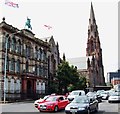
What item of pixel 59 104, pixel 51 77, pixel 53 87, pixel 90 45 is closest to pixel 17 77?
pixel 53 87

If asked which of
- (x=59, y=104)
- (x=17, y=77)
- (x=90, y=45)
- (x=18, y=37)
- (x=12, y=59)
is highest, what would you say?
(x=90, y=45)

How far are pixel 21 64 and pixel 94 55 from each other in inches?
2689

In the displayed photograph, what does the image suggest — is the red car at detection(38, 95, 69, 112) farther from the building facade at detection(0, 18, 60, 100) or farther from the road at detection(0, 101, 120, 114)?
the building facade at detection(0, 18, 60, 100)

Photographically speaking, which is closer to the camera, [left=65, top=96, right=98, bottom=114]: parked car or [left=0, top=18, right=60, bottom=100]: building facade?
[left=65, top=96, right=98, bottom=114]: parked car

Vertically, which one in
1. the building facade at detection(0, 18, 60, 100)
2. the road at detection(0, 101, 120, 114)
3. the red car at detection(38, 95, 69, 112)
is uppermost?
the building facade at detection(0, 18, 60, 100)

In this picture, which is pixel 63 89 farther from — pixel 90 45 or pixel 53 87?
pixel 90 45

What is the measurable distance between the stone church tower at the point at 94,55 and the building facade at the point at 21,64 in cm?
4905

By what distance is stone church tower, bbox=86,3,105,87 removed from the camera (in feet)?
359

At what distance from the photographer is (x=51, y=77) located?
67.6 m

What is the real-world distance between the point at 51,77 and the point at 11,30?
900 inches

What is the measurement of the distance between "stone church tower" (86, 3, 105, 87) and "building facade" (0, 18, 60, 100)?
161 ft

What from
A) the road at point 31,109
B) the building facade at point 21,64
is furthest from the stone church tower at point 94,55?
the road at point 31,109

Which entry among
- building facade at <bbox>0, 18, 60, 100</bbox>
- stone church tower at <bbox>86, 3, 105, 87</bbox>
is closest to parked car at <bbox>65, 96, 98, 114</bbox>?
building facade at <bbox>0, 18, 60, 100</bbox>

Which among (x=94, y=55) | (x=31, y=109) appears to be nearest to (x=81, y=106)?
(x=31, y=109)
